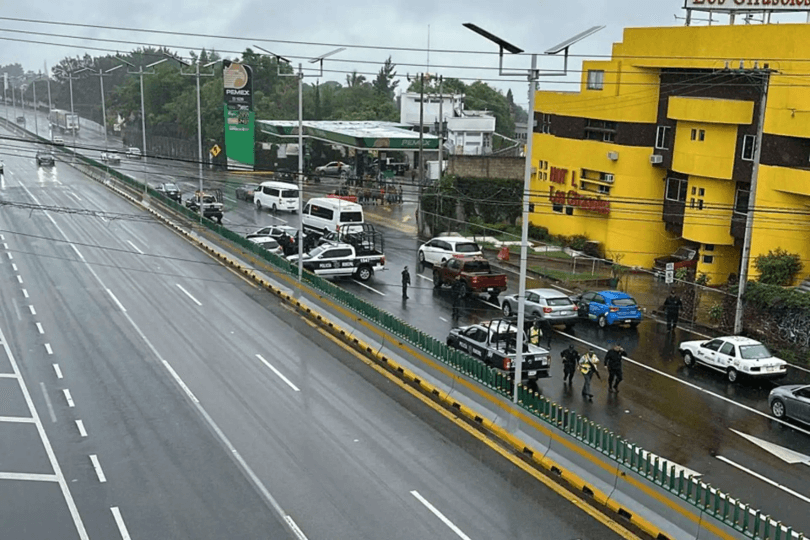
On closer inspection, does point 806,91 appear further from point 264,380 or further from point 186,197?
point 186,197

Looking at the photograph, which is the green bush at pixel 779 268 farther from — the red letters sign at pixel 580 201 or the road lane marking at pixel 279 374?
the road lane marking at pixel 279 374

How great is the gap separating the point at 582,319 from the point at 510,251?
12529mm

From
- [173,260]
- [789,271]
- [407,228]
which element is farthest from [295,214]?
[789,271]

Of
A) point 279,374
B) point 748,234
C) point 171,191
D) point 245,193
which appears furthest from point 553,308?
point 171,191

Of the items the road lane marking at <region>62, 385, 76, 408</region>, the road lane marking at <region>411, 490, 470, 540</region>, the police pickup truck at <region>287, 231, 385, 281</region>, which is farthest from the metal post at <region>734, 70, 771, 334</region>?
the road lane marking at <region>62, 385, 76, 408</region>

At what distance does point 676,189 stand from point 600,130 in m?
5.51

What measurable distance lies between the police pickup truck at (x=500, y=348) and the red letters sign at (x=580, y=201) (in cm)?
2005

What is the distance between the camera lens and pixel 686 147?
4144 cm

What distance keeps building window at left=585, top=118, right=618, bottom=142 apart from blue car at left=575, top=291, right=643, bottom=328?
49.1ft

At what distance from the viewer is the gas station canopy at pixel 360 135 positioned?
7091 cm

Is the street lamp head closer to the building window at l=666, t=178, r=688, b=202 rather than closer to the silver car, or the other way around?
the silver car

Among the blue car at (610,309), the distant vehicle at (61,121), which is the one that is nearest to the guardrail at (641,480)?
the blue car at (610,309)

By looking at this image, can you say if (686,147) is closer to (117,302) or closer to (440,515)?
(117,302)

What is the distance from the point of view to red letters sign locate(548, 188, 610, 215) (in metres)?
45.8
